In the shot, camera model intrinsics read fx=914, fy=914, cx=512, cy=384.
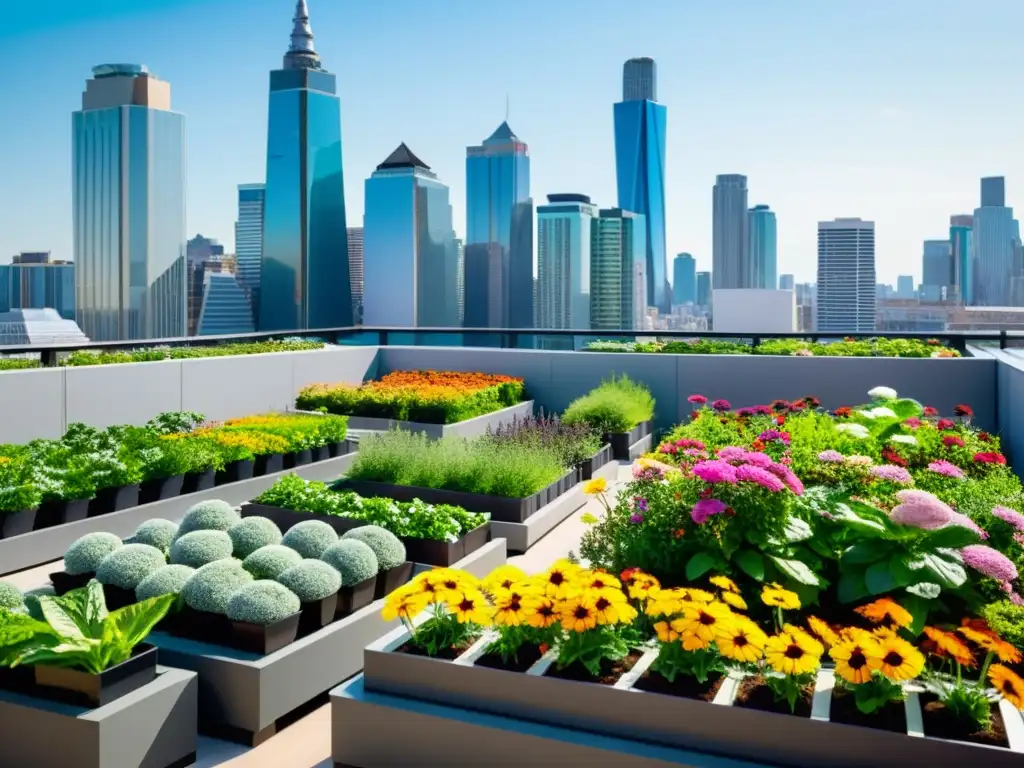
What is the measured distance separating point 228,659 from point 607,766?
1.39 m

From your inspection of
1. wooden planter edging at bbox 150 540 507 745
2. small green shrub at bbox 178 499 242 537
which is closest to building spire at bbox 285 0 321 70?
small green shrub at bbox 178 499 242 537

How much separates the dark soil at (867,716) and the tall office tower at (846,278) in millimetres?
44421

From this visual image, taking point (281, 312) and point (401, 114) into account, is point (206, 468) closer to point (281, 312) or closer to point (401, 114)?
point (401, 114)

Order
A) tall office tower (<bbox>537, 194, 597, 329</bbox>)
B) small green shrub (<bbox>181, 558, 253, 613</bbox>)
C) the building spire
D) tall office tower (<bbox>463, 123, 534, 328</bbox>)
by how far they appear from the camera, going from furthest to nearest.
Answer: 1. the building spire
2. tall office tower (<bbox>463, 123, 534, 328</bbox>)
3. tall office tower (<bbox>537, 194, 597, 329</bbox>)
4. small green shrub (<bbox>181, 558, 253, 613</bbox>)

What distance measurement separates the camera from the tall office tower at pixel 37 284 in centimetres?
6850

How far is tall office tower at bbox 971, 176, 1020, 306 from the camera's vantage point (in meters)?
63.6

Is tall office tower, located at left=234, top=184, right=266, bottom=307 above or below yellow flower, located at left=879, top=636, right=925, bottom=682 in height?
above

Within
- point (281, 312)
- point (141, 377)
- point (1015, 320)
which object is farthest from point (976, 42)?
point (281, 312)

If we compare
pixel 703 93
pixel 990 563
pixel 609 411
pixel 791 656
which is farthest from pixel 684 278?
pixel 791 656

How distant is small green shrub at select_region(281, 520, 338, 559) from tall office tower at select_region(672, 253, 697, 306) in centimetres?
12815

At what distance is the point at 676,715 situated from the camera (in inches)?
97.3

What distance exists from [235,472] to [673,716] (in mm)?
4393

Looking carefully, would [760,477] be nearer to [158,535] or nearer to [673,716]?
[673,716]

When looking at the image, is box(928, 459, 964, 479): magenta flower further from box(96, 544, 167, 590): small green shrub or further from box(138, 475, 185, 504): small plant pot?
box(138, 475, 185, 504): small plant pot
